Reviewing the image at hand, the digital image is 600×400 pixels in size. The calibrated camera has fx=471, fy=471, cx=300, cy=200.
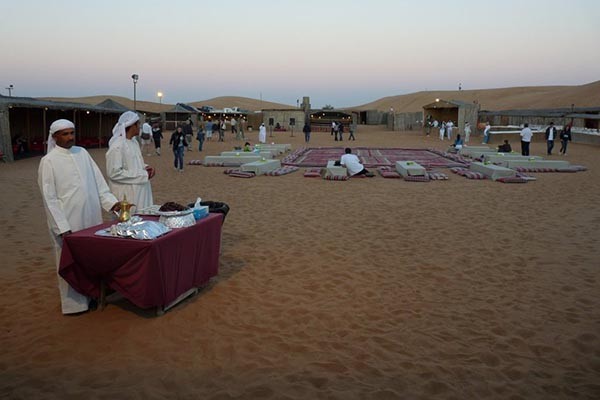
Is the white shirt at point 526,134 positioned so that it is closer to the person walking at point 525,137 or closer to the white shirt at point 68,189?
the person walking at point 525,137

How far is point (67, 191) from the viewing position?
14.0 ft

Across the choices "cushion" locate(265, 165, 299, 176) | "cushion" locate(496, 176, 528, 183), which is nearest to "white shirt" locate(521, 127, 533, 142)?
"cushion" locate(496, 176, 528, 183)

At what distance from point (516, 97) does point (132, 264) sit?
258 feet

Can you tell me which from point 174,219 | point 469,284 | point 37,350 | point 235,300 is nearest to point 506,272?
point 469,284

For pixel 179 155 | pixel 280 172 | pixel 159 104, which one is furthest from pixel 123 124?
pixel 159 104

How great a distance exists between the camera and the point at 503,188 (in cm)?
1280

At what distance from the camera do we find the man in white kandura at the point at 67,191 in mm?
4141

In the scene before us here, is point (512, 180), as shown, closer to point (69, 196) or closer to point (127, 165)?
point (127, 165)

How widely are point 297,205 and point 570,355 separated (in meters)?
6.89

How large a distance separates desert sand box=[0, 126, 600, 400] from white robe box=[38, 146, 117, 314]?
0.30m

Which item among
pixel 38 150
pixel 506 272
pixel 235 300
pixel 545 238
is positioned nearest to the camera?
pixel 235 300

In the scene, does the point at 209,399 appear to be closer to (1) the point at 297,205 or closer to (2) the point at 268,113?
(1) the point at 297,205

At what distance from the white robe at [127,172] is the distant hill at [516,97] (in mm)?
52118

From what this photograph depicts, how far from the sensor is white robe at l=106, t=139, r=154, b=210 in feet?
16.7
